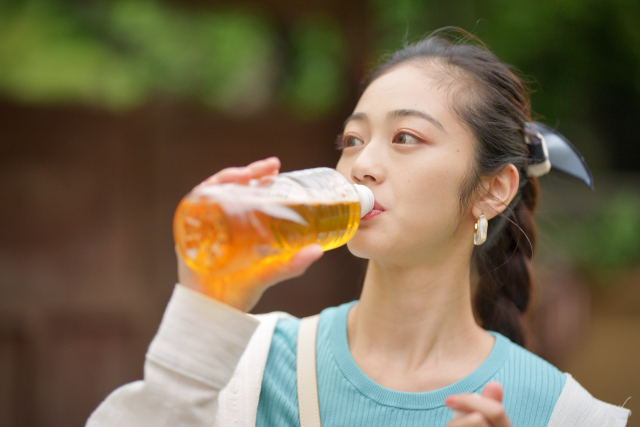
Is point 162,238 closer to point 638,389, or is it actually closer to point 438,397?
point 438,397

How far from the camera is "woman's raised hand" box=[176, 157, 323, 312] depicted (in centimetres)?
92

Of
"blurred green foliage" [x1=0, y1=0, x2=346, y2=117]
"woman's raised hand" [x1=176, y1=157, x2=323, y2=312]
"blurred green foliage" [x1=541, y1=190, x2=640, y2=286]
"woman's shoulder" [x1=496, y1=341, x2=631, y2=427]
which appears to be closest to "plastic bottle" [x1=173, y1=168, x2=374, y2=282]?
"woman's raised hand" [x1=176, y1=157, x2=323, y2=312]

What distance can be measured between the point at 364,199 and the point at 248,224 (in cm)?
32

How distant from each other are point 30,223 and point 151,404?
2.61 meters

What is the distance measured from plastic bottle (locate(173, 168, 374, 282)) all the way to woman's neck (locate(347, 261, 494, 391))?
39 centimetres

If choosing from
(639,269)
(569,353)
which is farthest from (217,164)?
(639,269)

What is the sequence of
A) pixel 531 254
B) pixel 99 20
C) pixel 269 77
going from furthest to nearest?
pixel 269 77, pixel 99 20, pixel 531 254

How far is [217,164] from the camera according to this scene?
10.5 feet

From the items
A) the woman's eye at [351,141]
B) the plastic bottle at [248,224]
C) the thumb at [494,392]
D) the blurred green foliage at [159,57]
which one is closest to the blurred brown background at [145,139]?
the blurred green foliage at [159,57]

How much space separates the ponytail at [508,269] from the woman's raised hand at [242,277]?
0.79m

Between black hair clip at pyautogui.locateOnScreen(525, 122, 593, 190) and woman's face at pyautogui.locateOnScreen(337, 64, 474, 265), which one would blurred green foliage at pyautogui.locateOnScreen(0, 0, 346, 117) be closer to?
black hair clip at pyautogui.locateOnScreen(525, 122, 593, 190)

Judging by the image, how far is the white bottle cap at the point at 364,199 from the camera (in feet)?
3.64

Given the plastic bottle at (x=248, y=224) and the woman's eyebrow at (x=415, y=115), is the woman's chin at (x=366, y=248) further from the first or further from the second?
the woman's eyebrow at (x=415, y=115)

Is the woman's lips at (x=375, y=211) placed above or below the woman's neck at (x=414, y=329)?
above
